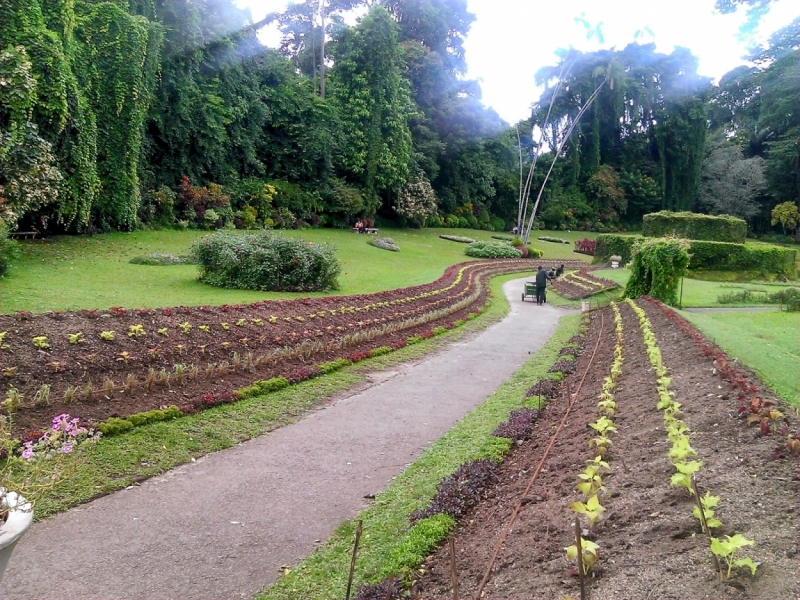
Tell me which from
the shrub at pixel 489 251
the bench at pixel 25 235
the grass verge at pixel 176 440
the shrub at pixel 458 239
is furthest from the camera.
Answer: the shrub at pixel 458 239

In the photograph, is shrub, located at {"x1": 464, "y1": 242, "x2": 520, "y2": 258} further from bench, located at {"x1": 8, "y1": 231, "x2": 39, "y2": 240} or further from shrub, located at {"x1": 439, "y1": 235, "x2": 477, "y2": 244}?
bench, located at {"x1": 8, "y1": 231, "x2": 39, "y2": 240}

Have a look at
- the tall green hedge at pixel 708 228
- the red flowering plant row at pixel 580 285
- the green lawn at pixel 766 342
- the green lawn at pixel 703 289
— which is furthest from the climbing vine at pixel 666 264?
the tall green hedge at pixel 708 228

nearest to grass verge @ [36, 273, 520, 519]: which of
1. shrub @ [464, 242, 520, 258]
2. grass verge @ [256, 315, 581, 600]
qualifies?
grass verge @ [256, 315, 581, 600]

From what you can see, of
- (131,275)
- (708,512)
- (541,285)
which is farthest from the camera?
(541,285)

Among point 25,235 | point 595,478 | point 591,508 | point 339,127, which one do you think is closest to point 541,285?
point 595,478

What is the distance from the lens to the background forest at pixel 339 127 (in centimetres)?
1858

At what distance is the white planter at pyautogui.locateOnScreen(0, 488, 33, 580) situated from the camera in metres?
2.46

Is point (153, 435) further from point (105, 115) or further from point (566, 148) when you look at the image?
point (566, 148)

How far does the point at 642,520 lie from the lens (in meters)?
3.40

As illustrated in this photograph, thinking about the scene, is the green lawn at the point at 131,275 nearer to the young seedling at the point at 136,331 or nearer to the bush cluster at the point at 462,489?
the young seedling at the point at 136,331

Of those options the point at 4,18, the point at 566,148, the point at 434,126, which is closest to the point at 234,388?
the point at 4,18

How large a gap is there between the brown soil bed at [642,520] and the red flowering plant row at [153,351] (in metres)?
3.96

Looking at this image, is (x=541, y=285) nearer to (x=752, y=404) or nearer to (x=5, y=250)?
(x=752, y=404)

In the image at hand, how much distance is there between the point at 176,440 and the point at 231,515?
162cm
